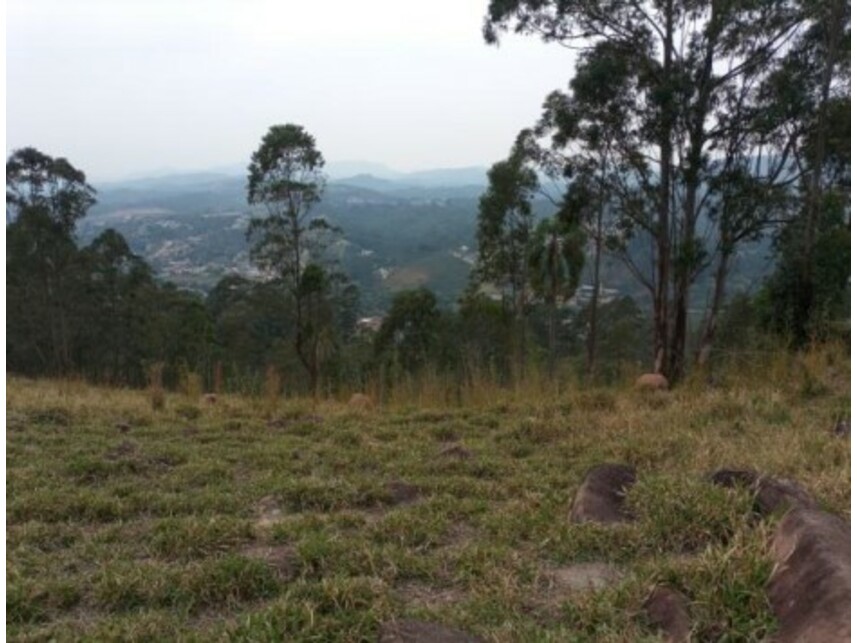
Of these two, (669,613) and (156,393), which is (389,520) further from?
(156,393)

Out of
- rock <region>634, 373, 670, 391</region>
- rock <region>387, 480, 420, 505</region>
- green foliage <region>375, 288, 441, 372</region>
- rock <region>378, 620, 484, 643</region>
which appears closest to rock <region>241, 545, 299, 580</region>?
rock <region>378, 620, 484, 643</region>

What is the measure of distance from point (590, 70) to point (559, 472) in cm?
698

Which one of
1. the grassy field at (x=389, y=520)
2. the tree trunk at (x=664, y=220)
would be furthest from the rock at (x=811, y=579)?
the tree trunk at (x=664, y=220)

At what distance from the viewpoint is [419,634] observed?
212 centimetres

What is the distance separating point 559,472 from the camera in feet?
13.9

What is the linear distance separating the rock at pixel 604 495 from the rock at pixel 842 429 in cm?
163

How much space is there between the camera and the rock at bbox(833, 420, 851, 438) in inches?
175

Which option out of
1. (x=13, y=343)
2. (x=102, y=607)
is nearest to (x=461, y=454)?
(x=102, y=607)

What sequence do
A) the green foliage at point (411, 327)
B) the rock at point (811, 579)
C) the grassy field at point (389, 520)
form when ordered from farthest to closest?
the green foliage at point (411, 327) → the grassy field at point (389, 520) → the rock at point (811, 579)

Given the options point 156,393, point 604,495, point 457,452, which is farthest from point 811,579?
point 156,393

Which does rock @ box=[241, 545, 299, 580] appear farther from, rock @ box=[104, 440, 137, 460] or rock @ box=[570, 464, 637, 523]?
rock @ box=[104, 440, 137, 460]

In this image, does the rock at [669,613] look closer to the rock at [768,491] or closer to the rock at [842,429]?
the rock at [768,491]

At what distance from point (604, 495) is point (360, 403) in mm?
4003

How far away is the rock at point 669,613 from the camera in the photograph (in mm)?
2164
